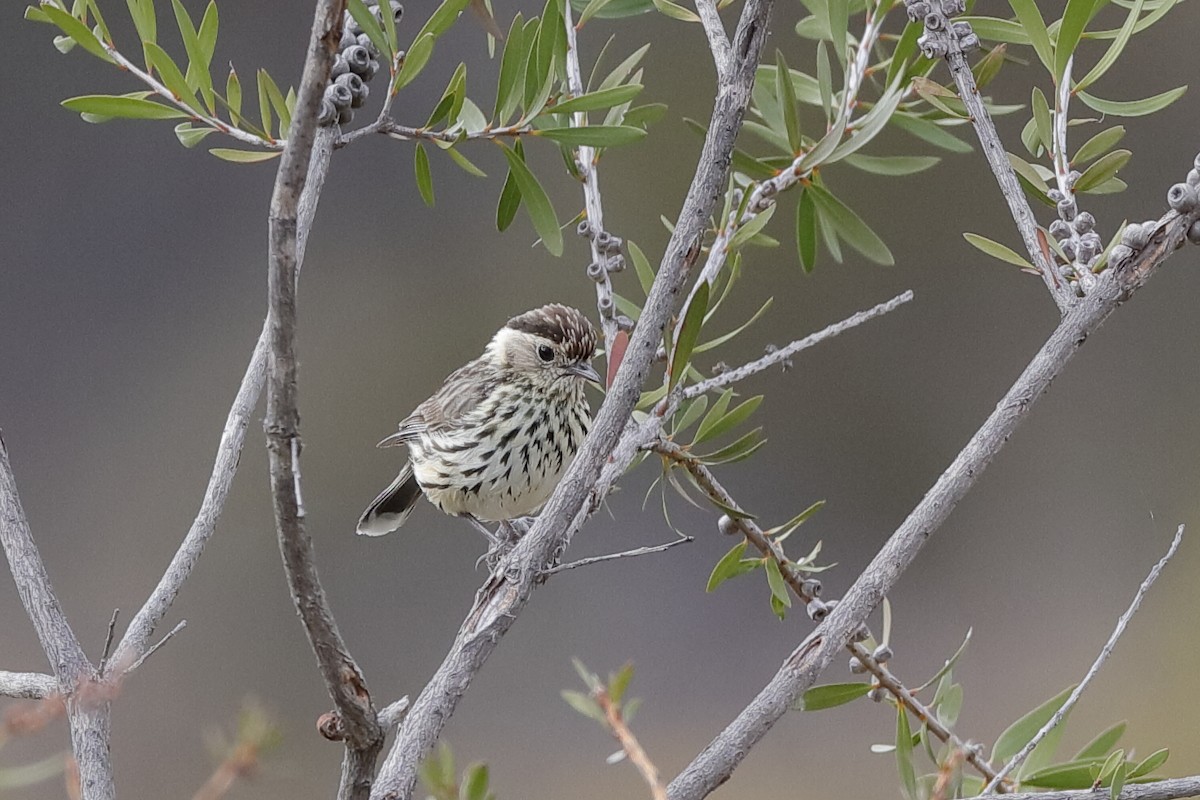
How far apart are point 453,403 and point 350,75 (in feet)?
4.45

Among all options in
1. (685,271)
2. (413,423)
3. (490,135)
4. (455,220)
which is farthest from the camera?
(455,220)

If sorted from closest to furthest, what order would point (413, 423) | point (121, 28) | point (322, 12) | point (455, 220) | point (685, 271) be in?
point (322, 12), point (685, 271), point (413, 423), point (121, 28), point (455, 220)

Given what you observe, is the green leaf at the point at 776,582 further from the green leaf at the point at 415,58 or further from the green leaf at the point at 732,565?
the green leaf at the point at 415,58

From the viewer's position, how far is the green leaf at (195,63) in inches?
48.5

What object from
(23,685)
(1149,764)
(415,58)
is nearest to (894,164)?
(415,58)

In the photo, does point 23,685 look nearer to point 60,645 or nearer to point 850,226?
point 60,645

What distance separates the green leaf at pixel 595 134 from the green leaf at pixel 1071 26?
0.40m

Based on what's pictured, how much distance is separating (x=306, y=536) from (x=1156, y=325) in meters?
3.93

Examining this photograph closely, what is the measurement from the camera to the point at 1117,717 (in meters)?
3.90

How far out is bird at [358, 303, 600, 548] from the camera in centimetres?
241

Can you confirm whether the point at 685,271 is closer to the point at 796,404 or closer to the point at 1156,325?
the point at 796,404

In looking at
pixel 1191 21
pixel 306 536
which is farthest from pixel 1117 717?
pixel 306 536

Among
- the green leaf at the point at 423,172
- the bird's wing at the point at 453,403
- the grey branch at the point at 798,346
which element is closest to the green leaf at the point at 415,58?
the green leaf at the point at 423,172

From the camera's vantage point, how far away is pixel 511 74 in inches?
48.9
